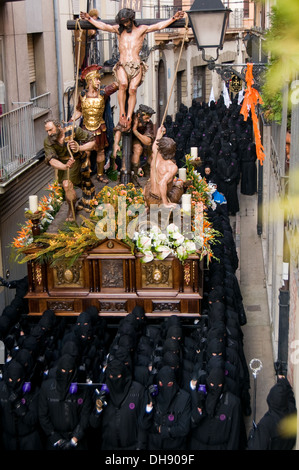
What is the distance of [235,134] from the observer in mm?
18812

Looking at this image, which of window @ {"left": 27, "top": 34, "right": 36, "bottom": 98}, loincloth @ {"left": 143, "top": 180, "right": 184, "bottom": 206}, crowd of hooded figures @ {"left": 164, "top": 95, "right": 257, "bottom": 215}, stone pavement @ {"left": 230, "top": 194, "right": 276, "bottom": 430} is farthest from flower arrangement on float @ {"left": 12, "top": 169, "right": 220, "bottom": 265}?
window @ {"left": 27, "top": 34, "right": 36, "bottom": 98}

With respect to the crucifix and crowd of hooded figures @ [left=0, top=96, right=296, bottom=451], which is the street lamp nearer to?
the crucifix

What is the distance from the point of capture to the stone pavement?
898 cm

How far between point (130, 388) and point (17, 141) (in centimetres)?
606

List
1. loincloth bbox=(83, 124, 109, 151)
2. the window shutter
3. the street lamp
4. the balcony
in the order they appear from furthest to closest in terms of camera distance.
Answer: the window shutter → the balcony → loincloth bbox=(83, 124, 109, 151) → the street lamp

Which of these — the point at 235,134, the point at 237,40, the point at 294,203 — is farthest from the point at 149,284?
the point at 237,40

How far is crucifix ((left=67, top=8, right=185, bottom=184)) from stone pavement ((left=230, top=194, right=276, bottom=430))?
3.95m

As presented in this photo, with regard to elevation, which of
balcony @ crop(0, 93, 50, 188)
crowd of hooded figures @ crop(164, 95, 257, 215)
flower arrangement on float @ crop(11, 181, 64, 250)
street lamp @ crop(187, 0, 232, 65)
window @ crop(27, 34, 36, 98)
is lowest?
crowd of hooded figures @ crop(164, 95, 257, 215)

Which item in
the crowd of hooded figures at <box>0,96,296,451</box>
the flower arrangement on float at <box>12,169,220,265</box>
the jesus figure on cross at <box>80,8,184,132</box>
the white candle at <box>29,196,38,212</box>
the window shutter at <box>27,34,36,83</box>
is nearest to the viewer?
the crowd of hooded figures at <box>0,96,296,451</box>

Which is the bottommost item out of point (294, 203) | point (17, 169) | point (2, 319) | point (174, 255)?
point (2, 319)

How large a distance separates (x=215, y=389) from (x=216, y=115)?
62.5 ft
